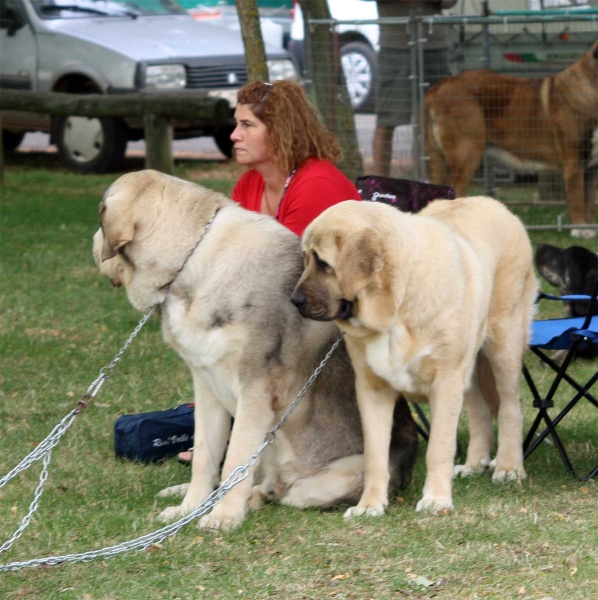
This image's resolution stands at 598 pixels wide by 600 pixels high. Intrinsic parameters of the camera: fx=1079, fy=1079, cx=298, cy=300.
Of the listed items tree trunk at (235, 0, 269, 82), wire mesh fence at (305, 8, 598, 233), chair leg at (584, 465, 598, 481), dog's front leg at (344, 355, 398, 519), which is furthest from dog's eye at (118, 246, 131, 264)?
wire mesh fence at (305, 8, 598, 233)

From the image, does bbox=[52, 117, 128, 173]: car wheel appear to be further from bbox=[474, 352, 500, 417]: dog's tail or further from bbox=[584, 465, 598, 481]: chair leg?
bbox=[584, 465, 598, 481]: chair leg

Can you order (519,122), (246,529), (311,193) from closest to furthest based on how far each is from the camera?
(246,529) → (311,193) → (519,122)

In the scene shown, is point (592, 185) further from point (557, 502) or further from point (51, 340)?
point (557, 502)

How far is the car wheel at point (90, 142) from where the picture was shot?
13211mm

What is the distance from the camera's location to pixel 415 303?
4078mm

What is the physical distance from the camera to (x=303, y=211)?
4867 mm

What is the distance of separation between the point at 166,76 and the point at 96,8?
63.8 inches

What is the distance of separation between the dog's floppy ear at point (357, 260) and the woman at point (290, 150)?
3.06ft

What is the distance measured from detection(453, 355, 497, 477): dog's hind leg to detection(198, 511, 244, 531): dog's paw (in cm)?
127

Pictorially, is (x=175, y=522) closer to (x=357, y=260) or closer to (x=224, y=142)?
(x=357, y=260)

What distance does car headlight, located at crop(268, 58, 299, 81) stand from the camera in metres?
14.0

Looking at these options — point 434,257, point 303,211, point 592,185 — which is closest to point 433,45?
point 592,185

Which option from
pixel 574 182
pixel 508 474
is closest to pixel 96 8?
pixel 574 182

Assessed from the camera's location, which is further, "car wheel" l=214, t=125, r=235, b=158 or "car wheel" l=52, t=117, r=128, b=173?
"car wheel" l=214, t=125, r=235, b=158
